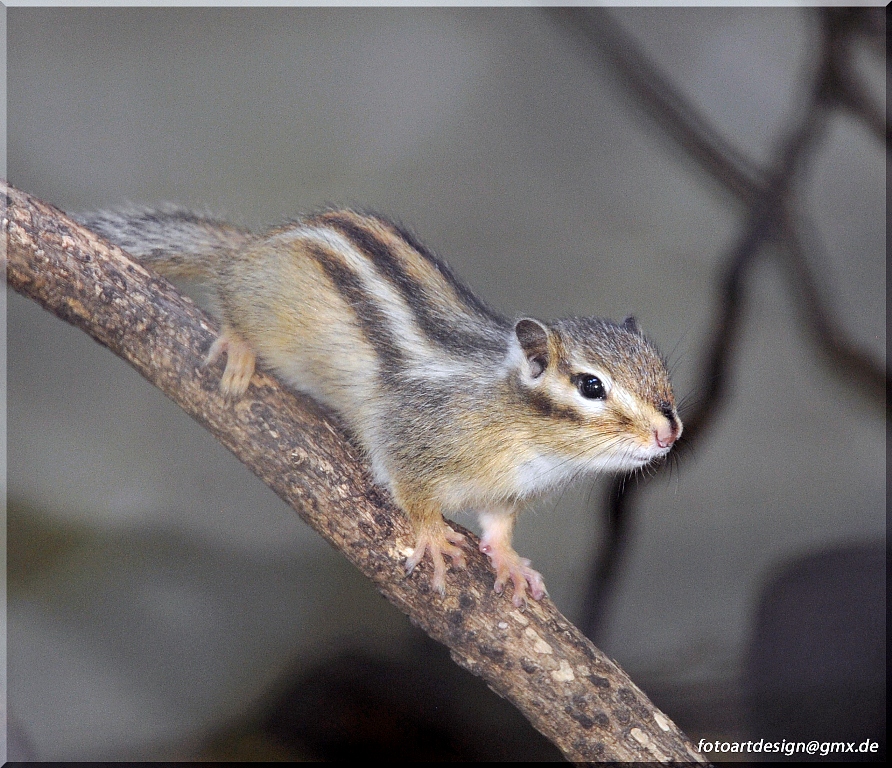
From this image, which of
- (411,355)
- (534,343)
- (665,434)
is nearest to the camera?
(665,434)

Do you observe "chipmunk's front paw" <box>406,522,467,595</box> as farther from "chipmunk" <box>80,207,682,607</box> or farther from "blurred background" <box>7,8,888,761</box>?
"blurred background" <box>7,8,888,761</box>

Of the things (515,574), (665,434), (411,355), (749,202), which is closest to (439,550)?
(515,574)

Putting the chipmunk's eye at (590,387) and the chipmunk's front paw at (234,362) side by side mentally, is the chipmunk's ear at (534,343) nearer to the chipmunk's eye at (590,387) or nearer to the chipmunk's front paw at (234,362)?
the chipmunk's eye at (590,387)

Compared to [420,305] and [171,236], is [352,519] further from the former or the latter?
[171,236]

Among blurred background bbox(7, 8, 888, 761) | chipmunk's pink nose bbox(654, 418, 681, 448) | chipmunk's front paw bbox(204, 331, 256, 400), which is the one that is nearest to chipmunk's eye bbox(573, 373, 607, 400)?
chipmunk's pink nose bbox(654, 418, 681, 448)

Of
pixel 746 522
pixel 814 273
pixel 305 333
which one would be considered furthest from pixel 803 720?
pixel 305 333

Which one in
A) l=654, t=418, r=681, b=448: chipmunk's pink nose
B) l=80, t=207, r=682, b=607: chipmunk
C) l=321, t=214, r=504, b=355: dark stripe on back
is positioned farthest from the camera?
l=321, t=214, r=504, b=355: dark stripe on back

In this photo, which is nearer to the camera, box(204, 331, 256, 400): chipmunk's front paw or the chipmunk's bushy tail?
box(204, 331, 256, 400): chipmunk's front paw

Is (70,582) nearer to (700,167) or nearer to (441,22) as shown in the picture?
(441,22)
